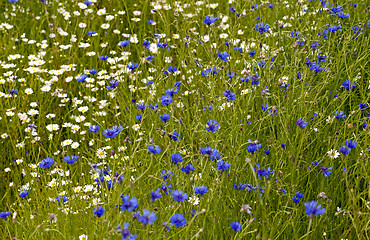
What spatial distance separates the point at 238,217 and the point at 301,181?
15.8 inches

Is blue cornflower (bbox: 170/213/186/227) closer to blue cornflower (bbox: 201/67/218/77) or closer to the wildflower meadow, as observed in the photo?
the wildflower meadow

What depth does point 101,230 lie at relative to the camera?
189cm

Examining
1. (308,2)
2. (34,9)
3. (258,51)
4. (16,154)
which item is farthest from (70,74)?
(308,2)

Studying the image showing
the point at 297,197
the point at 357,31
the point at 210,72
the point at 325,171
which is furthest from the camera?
the point at 357,31

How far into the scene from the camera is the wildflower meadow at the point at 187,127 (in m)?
2.02

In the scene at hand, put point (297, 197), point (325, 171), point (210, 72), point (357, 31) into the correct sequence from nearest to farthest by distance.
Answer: point (325, 171) → point (297, 197) → point (210, 72) → point (357, 31)

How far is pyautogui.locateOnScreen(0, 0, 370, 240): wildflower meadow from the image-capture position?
202 cm

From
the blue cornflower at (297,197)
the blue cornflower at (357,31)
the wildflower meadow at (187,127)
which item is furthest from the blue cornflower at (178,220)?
the blue cornflower at (357,31)

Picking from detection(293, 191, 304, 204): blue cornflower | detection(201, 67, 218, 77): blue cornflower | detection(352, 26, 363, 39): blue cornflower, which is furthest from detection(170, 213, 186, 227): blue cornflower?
detection(352, 26, 363, 39): blue cornflower

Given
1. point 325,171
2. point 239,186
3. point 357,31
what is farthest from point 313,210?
point 357,31

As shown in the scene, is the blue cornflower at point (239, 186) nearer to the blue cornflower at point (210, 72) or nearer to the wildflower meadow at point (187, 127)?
the wildflower meadow at point (187, 127)

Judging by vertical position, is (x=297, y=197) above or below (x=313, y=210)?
above

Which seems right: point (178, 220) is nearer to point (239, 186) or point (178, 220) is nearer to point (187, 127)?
point (239, 186)

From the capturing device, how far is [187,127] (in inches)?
111
